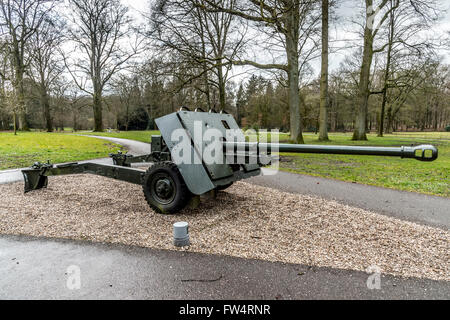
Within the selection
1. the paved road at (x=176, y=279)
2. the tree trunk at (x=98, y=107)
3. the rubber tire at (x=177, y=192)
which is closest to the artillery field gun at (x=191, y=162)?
the rubber tire at (x=177, y=192)

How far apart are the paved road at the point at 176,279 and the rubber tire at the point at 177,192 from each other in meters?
1.02

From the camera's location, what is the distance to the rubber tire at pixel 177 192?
376cm

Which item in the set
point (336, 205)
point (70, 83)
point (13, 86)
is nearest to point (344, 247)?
point (336, 205)

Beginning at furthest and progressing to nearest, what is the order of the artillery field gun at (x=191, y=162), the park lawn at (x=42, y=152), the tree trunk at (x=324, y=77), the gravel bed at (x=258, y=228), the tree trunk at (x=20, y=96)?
the tree trunk at (x=20, y=96) < the tree trunk at (x=324, y=77) < the park lawn at (x=42, y=152) < the artillery field gun at (x=191, y=162) < the gravel bed at (x=258, y=228)

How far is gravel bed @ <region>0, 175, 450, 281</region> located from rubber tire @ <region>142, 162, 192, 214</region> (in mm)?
136

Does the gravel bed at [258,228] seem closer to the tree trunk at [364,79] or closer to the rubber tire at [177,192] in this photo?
the rubber tire at [177,192]

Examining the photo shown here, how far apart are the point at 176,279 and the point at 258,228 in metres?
1.47

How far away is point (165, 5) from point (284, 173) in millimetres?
8032

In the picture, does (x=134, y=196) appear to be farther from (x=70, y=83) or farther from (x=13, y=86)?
(x=70, y=83)

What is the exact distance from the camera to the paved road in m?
2.16

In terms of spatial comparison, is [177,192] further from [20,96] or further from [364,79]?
[20,96]

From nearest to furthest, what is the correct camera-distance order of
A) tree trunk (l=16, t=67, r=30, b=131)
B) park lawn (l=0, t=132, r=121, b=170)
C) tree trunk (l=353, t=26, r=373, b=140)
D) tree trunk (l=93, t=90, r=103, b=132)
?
park lawn (l=0, t=132, r=121, b=170), tree trunk (l=353, t=26, r=373, b=140), tree trunk (l=16, t=67, r=30, b=131), tree trunk (l=93, t=90, r=103, b=132)

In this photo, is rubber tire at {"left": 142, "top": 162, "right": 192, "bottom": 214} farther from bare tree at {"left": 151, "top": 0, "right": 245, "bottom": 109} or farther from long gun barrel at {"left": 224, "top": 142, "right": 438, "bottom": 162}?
bare tree at {"left": 151, "top": 0, "right": 245, "bottom": 109}

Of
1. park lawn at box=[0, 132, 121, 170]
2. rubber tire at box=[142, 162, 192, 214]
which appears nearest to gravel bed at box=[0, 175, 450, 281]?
rubber tire at box=[142, 162, 192, 214]
